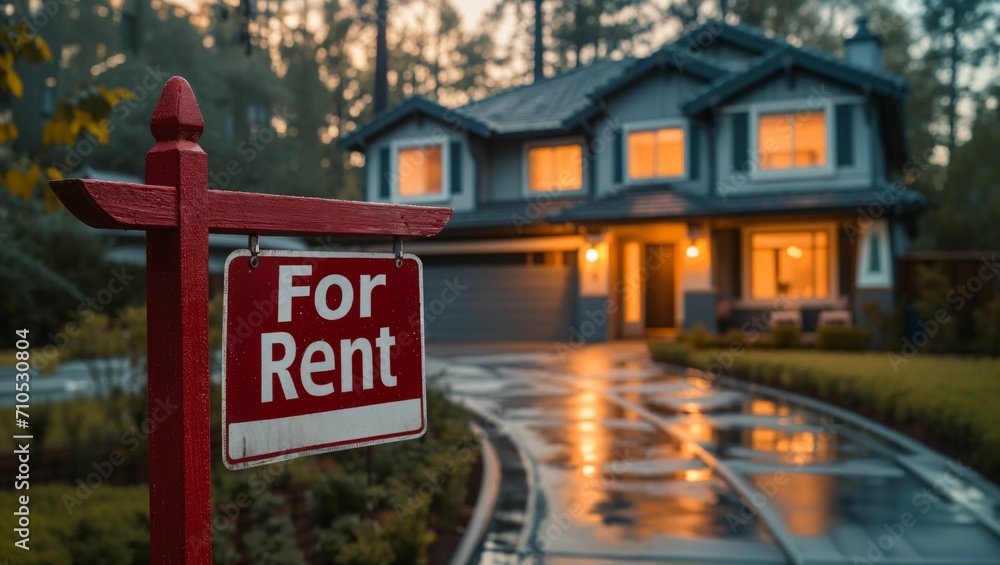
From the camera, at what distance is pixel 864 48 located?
2320cm

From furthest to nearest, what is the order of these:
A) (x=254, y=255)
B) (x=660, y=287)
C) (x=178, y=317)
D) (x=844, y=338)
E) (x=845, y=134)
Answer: (x=660, y=287) < (x=845, y=134) < (x=844, y=338) < (x=254, y=255) < (x=178, y=317)

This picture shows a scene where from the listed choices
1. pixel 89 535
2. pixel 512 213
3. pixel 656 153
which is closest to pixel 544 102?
pixel 512 213

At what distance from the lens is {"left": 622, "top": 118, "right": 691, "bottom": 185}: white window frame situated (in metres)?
23.2

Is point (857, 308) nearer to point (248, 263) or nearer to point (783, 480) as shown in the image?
point (783, 480)

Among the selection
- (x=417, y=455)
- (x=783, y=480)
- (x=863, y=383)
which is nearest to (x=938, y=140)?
(x=863, y=383)

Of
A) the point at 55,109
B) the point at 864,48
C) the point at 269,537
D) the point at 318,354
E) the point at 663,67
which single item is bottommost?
the point at 269,537

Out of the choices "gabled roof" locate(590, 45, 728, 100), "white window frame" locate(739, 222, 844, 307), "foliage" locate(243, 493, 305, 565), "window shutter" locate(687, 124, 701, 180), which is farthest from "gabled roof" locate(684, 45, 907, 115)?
"foliage" locate(243, 493, 305, 565)

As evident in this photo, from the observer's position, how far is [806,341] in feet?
64.9

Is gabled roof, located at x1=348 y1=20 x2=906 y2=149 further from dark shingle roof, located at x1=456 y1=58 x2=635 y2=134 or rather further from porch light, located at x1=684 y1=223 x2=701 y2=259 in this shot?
porch light, located at x1=684 y1=223 x2=701 y2=259

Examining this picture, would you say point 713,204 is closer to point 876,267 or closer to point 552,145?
point 876,267

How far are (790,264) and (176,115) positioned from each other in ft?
72.8

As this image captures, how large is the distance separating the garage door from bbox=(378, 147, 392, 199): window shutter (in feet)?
7.64

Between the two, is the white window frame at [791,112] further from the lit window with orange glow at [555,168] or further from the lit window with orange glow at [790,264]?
the lit window with orange glow at [555,168]

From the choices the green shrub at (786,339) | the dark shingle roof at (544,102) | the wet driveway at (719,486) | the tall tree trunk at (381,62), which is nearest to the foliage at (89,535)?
the wet driveway at (719,486)
